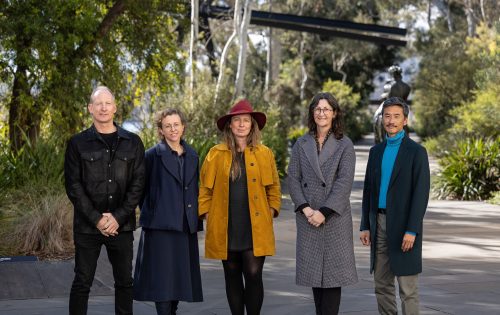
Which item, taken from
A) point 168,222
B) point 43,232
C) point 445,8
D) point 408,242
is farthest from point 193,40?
point 445,8

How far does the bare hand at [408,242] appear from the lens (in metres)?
5.61

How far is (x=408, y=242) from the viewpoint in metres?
5.62

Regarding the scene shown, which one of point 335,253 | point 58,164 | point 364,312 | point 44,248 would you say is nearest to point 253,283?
point 335,253

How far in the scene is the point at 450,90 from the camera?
135ft

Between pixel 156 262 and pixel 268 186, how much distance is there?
95 centimetres

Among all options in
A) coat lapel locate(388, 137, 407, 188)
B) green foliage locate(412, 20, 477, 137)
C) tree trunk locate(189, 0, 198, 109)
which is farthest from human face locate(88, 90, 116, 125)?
green foliage locate(412, 20, 477, 137)

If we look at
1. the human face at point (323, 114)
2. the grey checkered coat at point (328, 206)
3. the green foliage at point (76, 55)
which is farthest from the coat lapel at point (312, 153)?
the green foliage at point (76, 55)

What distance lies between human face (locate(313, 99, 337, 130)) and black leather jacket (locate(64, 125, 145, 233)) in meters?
1.25

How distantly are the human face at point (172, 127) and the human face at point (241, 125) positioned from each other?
40cm

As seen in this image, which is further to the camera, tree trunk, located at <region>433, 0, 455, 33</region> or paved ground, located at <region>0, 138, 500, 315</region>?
tree trunk, located at <region>433, 0, 455, 33</region>

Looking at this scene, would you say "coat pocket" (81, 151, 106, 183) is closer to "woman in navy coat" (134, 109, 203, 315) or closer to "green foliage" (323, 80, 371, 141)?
"woman in navy coat" (134, 109, 203, 315)

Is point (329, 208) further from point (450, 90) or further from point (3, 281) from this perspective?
point (450, 90)

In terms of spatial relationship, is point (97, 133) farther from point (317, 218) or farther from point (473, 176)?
point (473, 176)

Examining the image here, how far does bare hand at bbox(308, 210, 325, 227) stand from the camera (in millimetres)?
5703
